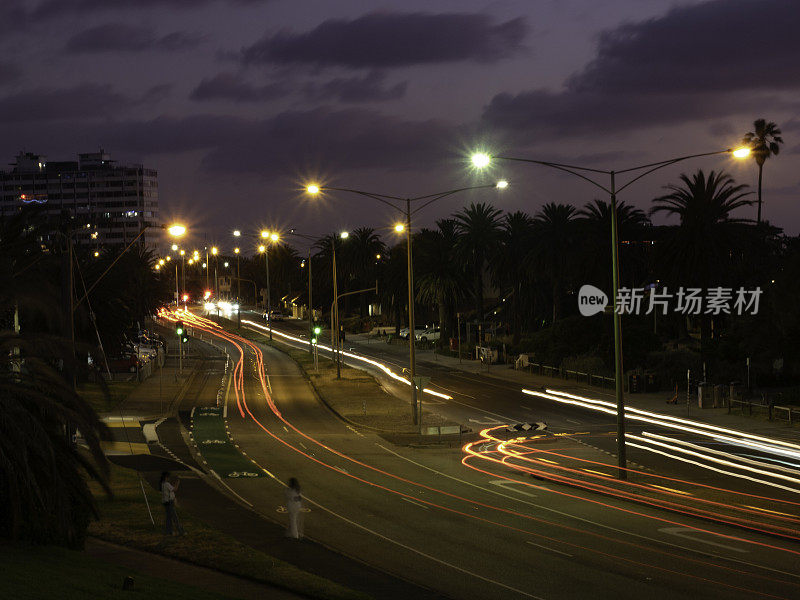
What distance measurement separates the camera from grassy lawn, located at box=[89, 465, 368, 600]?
52.6ft

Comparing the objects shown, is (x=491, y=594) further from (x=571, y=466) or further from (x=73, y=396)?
(x=571, y=466)

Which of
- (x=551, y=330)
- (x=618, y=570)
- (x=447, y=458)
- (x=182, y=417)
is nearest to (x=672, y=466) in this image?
(x=447, y=458)

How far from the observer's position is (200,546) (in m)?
19.0

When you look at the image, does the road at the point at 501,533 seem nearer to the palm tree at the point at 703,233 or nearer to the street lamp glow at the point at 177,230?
the street lamp glow at the point at 177,230

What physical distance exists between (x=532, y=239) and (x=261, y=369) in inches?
996

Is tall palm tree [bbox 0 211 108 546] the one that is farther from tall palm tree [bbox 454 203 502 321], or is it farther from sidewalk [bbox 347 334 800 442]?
tall palm tree [bbox 454 203 502 321]

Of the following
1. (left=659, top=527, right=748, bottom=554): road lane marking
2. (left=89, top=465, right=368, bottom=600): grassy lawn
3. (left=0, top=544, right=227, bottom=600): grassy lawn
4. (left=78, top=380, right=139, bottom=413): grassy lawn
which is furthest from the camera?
(left=78, top=380, right=139, bottom=413): grassy lawn

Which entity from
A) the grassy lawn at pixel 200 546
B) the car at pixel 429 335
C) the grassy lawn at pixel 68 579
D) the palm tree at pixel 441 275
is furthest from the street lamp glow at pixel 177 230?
the car at pixel 429 335

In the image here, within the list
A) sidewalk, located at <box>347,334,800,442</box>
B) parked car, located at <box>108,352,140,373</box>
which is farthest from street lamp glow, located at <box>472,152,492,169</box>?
parked car, located at <box>108,352,140,373</box>

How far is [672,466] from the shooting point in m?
31.2

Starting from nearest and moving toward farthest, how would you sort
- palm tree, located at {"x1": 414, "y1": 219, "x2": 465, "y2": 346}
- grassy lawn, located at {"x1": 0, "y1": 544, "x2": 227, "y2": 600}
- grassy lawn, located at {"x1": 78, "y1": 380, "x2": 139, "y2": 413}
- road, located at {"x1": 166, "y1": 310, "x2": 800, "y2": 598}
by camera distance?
grassy lawn, located at {"x1": 0, "y1": 544, "x2": 227, "y2": 600} → road, located at {"x1": 166, "y1": 310, "x2": 800, "y2": 598} → grassy lawn, located at {"x1": 78, "y1": 380, "x2": 139, "y2": 413} → palm tree, located at {"x1": 414, "y1": 219, "x2": 465, "y2": 346}

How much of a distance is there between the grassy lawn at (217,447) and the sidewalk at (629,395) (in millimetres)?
21013

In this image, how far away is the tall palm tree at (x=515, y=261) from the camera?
83.8m

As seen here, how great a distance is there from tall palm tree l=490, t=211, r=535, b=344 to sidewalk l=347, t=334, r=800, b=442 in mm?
7731
